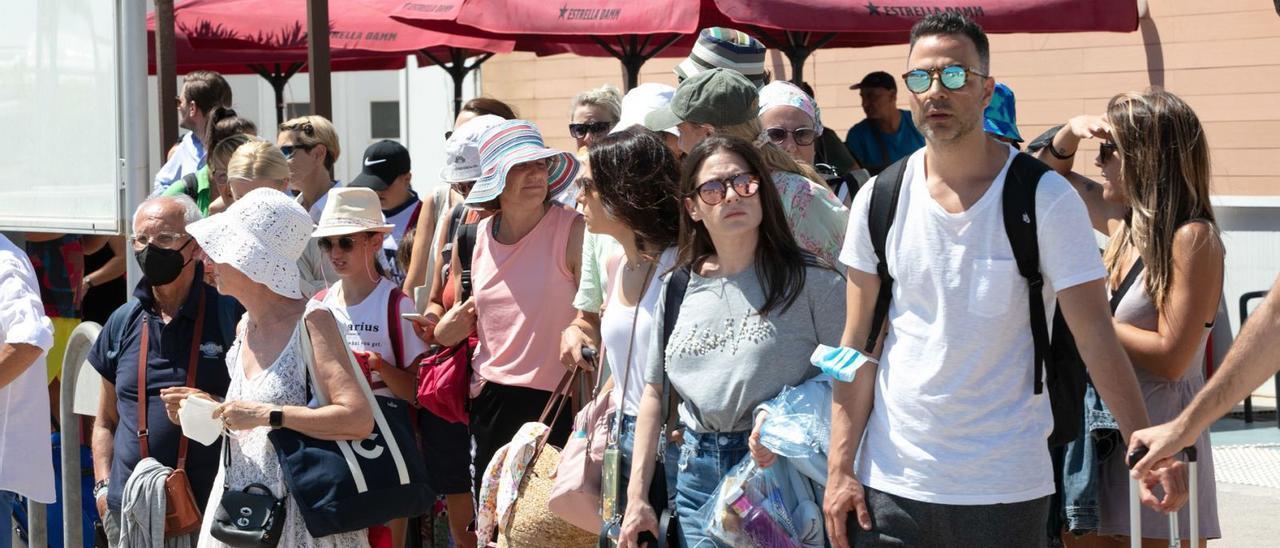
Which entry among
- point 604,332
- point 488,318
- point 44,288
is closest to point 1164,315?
point 604,332

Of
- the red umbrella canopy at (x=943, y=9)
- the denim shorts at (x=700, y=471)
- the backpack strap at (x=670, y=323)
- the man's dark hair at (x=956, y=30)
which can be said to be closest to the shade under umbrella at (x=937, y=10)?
the red umbrella canopy at (x=943, y=9)

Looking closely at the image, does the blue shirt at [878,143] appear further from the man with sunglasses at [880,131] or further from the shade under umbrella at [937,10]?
the shade under umbrella at [937,10]

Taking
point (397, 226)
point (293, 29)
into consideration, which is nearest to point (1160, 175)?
point (397, 226)

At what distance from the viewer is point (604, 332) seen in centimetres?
431

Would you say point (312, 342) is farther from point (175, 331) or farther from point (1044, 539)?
point (1044, 539)

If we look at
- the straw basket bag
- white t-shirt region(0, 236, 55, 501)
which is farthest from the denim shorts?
white t-shirt region(0, 236, 55, 501)

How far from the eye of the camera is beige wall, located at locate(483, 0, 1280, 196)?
34.1 ft

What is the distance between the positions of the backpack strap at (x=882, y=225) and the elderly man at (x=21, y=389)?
287cm

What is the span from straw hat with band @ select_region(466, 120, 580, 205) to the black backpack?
2210 mm

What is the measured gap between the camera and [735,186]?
375 cm

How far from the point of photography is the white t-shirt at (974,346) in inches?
123

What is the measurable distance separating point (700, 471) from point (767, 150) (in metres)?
1.02

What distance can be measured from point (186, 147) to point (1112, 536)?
620cm

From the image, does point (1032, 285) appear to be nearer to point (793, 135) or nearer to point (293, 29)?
point (793, 135)
